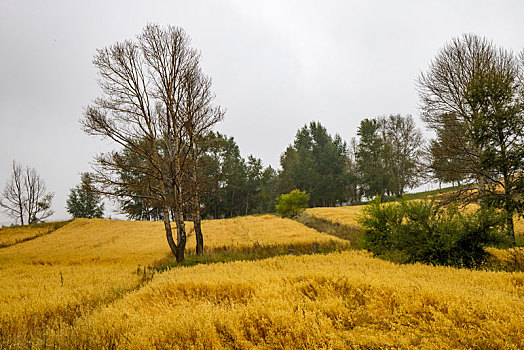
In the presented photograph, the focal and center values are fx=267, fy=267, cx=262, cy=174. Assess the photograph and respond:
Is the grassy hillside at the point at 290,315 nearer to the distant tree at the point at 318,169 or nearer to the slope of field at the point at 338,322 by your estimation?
the slope of field at the point at 338,322

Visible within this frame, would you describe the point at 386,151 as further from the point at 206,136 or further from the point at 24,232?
the point at 24,232

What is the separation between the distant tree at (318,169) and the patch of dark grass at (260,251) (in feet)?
132

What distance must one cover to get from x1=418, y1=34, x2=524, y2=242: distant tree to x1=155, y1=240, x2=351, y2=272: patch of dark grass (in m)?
7.22

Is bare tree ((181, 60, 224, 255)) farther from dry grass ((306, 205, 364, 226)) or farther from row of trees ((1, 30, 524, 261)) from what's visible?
dry grass ((306, 205, 364, 226))

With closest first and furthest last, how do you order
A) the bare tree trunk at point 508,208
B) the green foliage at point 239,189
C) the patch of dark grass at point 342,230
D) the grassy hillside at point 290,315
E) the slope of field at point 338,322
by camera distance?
the slope of field at point 338,322
the grassy hillside at point 290,315
the bare tree trunk at point 508,208
the patch of dark grass at point 342,230
the green foliage at point 239,189

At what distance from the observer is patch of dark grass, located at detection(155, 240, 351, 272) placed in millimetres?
13211

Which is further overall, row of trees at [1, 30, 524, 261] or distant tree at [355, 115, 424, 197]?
distant tree at [355, 115, 424, 197]

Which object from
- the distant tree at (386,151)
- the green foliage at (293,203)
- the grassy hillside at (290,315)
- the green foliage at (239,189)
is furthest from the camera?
the green foliage at (239,189)

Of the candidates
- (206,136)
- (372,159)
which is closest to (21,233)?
(206,136)

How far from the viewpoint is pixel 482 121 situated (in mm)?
12227

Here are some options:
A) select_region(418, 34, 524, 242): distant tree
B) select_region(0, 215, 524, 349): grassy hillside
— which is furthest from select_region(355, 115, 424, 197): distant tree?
select_region(0, 215, 524, 349): grassy hillside

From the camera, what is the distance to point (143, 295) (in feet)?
20.6

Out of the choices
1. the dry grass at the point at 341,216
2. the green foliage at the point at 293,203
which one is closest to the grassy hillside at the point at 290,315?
the dry grass at the point at 341,216

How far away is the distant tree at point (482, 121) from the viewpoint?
460 inches
